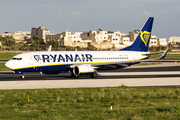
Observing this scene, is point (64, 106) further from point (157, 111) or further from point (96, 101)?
point (157, 111)

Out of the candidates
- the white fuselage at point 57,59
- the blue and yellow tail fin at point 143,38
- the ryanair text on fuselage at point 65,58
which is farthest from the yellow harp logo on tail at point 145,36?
the ryanair text on fuselage at point 65,58

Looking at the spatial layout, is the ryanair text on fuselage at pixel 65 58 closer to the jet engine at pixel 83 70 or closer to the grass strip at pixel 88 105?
the jet engine at pixel 83 70

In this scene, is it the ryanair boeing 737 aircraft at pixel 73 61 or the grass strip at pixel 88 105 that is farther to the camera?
the ryanair boeing 737 aircraft at pixel 73 61

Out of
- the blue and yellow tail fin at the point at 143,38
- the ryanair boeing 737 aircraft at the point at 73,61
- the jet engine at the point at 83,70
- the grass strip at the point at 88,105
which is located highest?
the blue and yellow tail fin at the point at 143,38

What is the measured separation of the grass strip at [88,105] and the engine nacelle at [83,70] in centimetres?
1338

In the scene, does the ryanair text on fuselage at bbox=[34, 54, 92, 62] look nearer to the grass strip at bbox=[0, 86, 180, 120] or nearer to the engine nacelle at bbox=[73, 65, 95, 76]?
the engine nacelle at bbox=[73, 65, 95, 76]

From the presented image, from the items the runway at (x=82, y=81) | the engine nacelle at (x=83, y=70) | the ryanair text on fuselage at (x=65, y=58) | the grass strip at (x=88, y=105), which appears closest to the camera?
the grass strip at (x=88, y=105)

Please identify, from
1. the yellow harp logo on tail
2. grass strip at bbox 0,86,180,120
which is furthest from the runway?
the yellow harp logo on tail

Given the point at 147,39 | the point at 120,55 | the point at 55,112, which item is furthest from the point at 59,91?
the point at 147,39

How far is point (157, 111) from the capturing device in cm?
2080

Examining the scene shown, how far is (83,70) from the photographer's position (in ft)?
149

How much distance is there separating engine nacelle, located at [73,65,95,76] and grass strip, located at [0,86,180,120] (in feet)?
43.9

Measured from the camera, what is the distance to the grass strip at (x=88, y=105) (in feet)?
64.7

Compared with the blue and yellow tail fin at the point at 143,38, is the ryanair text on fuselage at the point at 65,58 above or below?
below
